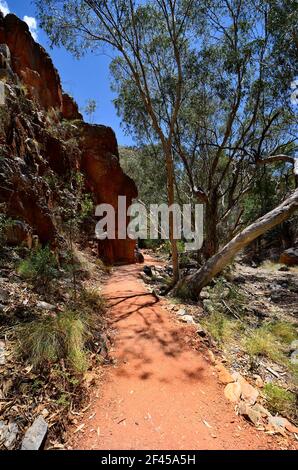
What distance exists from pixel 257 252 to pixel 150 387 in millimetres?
21518

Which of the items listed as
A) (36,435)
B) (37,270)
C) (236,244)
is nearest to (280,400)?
(36,435)

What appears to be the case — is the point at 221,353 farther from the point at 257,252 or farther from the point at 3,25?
the point at 257,252

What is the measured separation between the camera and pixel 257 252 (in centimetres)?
2283

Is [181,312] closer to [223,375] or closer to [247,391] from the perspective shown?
[223,375]

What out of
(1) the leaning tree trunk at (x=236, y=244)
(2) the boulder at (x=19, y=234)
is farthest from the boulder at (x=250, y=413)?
(2) the boulder at (x=19, y=234)

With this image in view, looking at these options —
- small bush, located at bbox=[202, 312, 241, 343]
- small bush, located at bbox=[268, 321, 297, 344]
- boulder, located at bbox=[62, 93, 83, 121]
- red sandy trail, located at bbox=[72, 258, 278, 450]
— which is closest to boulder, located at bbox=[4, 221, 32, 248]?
red sandy trail, located at bbox=[72, 258, 278, 450]

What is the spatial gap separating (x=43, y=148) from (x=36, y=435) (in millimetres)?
8663

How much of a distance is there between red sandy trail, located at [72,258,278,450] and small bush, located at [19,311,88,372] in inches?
19.1

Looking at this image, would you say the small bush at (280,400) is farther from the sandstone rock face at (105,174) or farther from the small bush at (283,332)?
the sandstone rock face at (105,174)

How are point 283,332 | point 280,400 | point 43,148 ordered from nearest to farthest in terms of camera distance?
1. point 280,400
2. point 283,332
3. point 43,148

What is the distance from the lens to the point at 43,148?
918cm

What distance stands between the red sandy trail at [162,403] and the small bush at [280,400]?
551mm
